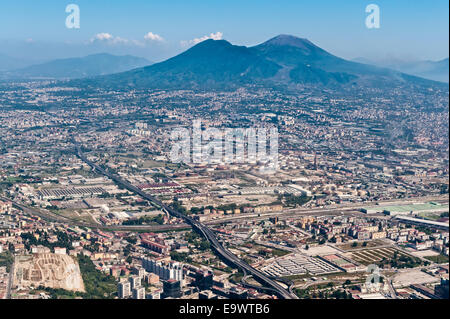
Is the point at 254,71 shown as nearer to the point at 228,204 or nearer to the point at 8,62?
the point at 8,62

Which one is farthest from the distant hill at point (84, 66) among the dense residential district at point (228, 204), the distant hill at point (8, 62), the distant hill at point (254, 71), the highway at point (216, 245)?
the highway at point (216, 245)

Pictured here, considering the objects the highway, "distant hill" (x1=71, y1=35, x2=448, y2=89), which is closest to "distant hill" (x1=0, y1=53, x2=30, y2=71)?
the highway

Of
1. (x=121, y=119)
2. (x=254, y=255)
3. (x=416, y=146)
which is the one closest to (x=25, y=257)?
(x=254, y=255)

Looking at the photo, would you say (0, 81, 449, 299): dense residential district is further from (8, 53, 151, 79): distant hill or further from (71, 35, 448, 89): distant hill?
(8, 53, 151, 79): distant hill

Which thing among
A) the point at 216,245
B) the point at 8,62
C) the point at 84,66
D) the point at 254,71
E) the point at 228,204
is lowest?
the point at 216,245

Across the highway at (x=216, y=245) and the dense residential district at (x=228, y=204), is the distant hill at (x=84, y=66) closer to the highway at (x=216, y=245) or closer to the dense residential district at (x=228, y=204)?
the dense residential district at (x=228, y=204)

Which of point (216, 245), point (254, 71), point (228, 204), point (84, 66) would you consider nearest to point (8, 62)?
point (228, 204)
